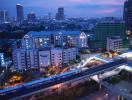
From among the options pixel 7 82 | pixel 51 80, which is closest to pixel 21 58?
pixel 7 82

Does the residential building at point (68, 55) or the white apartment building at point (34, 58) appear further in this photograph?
the residential building at point (68, 55)

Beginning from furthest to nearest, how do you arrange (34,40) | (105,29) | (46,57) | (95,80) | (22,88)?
(105,29) < (34,40) < (46,57) < (95,80) < (22,88)

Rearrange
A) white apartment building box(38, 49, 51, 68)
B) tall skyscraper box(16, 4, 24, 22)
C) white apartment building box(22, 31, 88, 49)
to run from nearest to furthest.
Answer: white apartment building box(38, 49, 51, 68)
white apartment building box(22, 31, 88, 49)
tall skyscraper box(16, 4, 24, 22)

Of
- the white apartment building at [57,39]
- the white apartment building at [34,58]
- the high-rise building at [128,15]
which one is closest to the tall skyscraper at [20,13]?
the high-rise building at [128,15]

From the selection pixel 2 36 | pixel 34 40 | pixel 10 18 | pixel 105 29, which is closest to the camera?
pixel 34 40

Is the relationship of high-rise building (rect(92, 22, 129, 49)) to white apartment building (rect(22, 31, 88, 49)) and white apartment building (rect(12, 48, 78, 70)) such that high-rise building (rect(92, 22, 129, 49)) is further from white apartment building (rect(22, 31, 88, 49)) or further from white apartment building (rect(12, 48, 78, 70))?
white apartment building (rect(12, 48, 78, 70))

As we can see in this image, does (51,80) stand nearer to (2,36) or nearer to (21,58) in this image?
(21,58)

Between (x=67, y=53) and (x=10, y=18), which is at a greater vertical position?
(x=10, y=18)

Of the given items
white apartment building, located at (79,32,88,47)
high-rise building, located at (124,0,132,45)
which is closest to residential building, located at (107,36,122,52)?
white apartment building, located at (79,32,88,47)

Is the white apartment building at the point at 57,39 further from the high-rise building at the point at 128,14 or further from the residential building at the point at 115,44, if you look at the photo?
the high-rise building at the point at 128,14

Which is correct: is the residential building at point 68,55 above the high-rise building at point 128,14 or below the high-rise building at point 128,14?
below

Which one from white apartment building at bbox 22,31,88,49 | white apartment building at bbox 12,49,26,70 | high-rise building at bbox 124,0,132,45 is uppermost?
high-rise building at bbox 124,0,132,45
